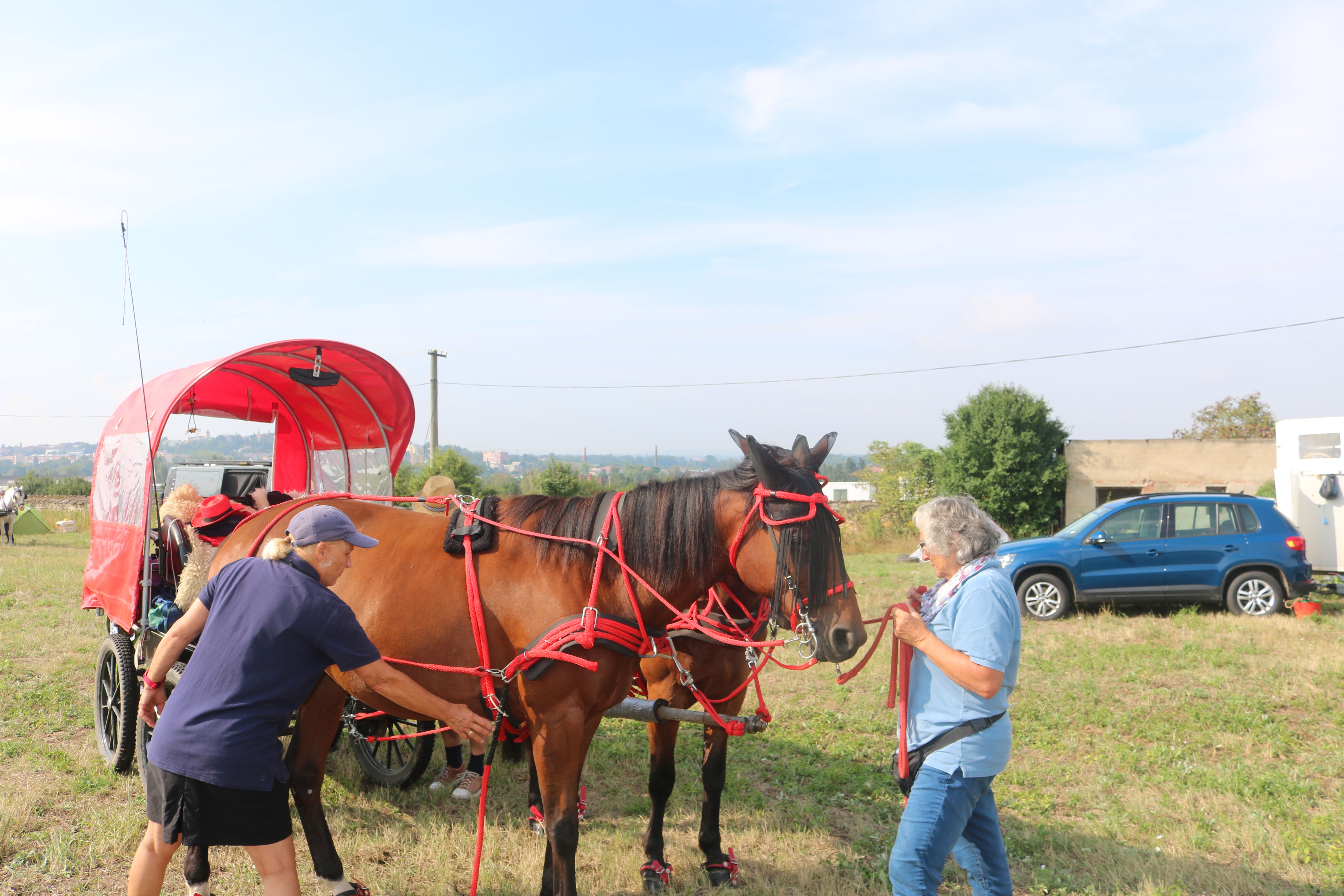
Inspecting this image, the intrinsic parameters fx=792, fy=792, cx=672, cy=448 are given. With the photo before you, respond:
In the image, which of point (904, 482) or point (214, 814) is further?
point (904, 482)

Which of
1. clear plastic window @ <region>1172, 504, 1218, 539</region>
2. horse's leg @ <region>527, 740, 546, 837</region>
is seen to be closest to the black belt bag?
horse's leg @ <region>527, 740, 546, 837</region>

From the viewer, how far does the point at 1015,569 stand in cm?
1030

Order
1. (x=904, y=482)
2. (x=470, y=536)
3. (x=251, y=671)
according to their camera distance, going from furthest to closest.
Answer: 1. (x=904, y=482)
2. (x=470, y=536)
3. (x=251, y=671)

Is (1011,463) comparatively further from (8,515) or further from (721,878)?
(8,515)

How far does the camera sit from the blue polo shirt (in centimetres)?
248

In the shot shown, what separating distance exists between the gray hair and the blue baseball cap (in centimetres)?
194

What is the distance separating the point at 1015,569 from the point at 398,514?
8.77 metres

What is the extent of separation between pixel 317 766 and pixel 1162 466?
2596 centimetres

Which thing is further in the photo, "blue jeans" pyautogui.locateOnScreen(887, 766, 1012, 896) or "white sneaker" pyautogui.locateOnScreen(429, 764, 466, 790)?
"white sneaker" pyautogui.locateOnScreen(429, 764, 466, 790)

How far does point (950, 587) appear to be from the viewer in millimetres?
2654

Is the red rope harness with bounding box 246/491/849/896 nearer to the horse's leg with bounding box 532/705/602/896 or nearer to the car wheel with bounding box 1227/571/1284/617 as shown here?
the horse's leg with bounding box 532/705/602/896

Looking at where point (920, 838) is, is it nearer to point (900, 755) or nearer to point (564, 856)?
point (900, 755)

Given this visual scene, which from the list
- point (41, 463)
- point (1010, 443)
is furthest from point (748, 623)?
point (41, 463)

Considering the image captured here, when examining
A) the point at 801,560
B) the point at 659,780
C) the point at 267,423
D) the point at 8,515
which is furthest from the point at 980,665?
the point at 8,515
